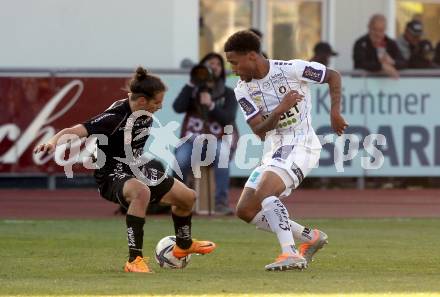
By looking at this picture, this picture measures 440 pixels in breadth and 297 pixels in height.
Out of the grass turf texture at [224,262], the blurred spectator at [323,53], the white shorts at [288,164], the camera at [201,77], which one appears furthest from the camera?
the blurred spectator at [323,53]

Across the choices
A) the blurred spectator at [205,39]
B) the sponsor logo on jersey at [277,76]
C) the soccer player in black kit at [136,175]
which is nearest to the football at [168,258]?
the soccer player in black kit at [136,175]

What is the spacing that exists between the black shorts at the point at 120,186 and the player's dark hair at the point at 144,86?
25.4 inches

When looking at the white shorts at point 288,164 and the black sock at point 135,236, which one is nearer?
the black sock at point 135,236

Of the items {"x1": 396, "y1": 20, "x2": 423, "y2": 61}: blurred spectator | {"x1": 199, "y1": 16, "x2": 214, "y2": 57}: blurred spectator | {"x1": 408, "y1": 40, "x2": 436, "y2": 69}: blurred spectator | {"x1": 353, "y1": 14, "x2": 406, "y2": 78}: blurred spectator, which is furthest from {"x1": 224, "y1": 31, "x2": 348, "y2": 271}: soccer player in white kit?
{"x1": 199, "y1": 16, "x2": 214, "y2": 57}: blurred spectator

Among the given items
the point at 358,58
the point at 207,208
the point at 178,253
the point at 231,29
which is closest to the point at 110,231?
the point at 207,208

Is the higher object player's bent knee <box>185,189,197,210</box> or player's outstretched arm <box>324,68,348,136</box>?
player's outstretched arm <box>324,68,348,136</box>

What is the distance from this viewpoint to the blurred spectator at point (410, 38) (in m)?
23.3

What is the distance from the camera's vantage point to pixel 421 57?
23094mm

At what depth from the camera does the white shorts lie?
11.1m

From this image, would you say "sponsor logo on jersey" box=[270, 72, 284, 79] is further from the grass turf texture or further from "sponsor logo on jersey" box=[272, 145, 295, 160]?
the grass turf texture

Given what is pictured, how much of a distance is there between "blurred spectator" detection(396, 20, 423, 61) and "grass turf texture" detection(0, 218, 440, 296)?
6854 mm

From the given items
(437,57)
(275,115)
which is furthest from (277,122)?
(437,57)

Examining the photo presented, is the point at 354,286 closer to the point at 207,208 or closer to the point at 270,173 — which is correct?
the point at 270,173

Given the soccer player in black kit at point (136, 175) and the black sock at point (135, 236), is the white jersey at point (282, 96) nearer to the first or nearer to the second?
the soccer player in black kit at point (136, 175)
